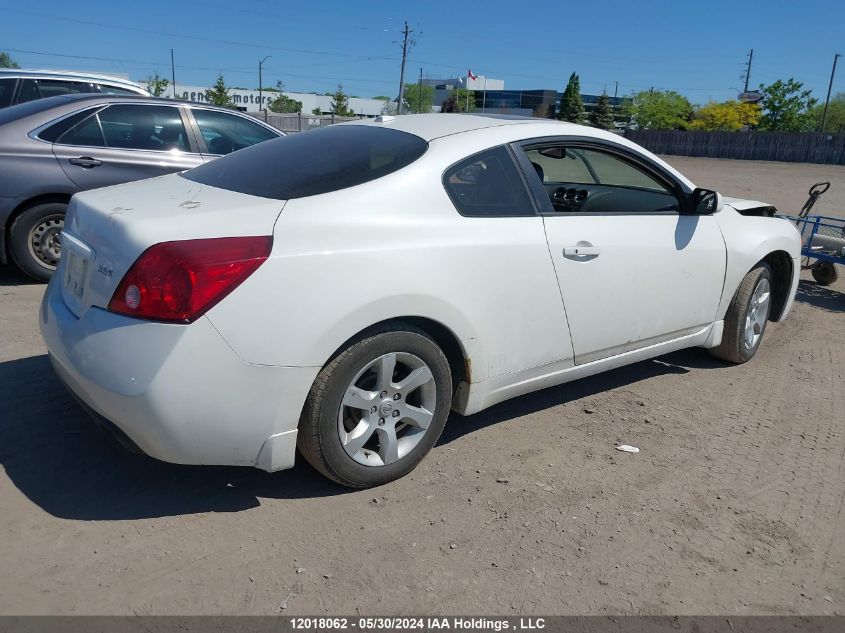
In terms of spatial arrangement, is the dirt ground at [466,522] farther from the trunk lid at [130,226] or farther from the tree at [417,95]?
the tree at [417,95]

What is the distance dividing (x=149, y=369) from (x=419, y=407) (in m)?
1.20

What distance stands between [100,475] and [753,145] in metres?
→ 54.1

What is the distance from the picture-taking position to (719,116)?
86.5 meters

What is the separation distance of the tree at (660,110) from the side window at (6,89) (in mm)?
96726

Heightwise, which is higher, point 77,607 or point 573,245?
point 573,245

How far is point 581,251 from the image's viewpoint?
143 inches

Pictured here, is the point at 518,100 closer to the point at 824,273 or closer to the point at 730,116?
the point at 730,116

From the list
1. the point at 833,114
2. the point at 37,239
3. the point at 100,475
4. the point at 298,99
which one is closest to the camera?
the point at 100,475

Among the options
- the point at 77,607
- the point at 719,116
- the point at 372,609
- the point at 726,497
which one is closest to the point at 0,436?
the point at 77,607

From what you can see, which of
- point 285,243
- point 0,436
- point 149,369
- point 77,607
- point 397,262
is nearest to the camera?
point 77,607

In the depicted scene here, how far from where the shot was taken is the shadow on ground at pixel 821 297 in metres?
6.96

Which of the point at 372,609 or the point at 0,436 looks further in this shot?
the point at 0,436

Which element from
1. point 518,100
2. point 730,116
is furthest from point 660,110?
→ point 518,100

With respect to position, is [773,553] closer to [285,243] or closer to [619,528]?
[619,528]
